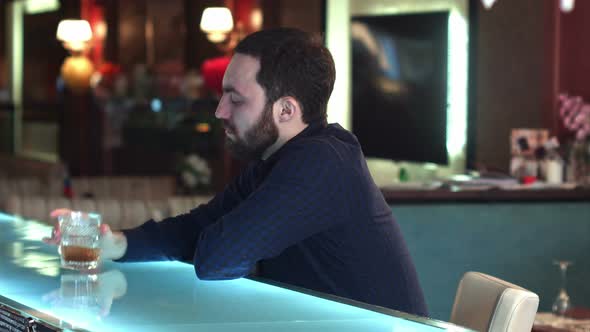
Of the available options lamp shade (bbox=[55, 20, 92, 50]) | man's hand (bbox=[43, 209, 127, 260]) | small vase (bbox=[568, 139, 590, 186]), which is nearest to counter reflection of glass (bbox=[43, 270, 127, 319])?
man's hand (bbox=[43, 209, 127, 260])

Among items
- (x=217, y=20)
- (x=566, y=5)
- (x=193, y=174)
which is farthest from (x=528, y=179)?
(x=217, y=20)

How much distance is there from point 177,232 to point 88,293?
0.58 metres

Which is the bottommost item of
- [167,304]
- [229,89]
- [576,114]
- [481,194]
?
[481,194]

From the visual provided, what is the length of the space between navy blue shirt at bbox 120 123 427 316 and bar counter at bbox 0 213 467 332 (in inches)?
3.0

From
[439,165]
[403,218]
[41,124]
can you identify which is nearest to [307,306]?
[403,218]

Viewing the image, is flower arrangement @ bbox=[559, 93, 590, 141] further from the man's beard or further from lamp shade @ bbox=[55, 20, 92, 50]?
lamp shade @ bbox=[55, 20, 92, 50]

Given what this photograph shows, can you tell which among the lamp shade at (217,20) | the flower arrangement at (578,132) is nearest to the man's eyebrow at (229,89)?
the flower arrangement at (578,132)

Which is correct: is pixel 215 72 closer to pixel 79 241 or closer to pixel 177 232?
pixel 177 232

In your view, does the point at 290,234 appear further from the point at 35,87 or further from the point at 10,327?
the point at 35,87

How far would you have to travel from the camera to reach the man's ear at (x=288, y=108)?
2320 millimetres

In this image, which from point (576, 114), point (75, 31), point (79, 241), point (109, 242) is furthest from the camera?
point (75, 31)

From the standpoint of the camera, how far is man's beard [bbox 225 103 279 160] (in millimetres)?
2326

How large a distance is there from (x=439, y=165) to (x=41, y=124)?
26.5ft

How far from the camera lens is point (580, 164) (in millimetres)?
5543
